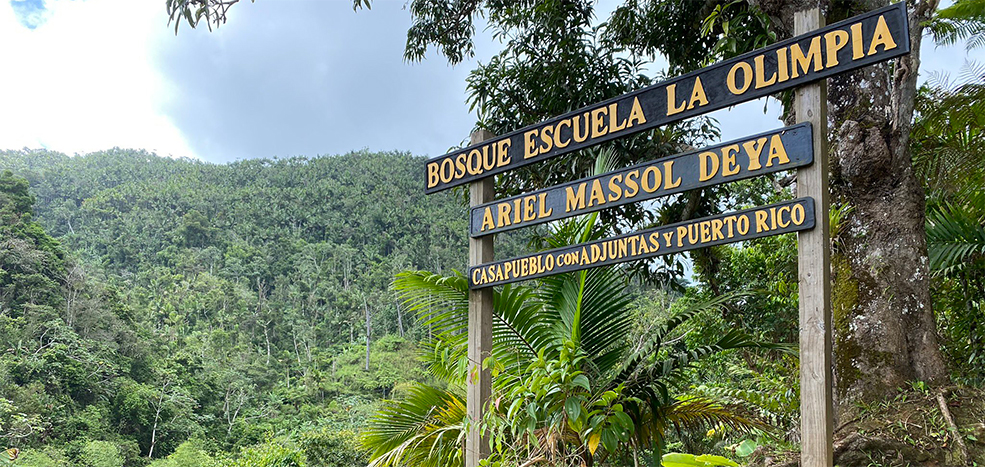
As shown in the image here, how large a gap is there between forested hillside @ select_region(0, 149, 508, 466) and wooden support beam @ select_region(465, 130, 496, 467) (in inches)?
560

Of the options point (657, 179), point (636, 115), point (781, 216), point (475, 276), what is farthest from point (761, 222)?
point (475, 276)

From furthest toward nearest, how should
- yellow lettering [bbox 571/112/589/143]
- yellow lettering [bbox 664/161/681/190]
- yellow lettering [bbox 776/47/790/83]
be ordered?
yellow lettering [bbox 571/112/589/143] < yellow lettering [bbox 664/161/681/190] < yellow lettering [bbox 776/47/790/83]

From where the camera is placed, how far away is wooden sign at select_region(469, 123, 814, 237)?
2.48 meters

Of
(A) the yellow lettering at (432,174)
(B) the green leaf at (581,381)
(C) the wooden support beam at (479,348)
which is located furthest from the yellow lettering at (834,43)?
(A) the yellow lettering at (432,174)

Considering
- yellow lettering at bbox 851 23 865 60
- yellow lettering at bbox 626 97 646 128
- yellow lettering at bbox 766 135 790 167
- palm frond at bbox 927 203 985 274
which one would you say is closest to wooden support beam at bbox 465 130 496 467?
yellow lettering at bbox 626 97 646 128

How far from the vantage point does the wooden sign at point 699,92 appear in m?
2.34

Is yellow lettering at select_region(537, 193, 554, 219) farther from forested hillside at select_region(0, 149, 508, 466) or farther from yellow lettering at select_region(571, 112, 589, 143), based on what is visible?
forested hillside at select_region(0, 149, 508, 466)

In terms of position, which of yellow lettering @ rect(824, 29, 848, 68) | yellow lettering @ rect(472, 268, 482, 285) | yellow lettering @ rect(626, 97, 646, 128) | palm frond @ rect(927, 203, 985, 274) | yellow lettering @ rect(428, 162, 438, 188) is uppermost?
yellow lettering @ rect(824, 29, 848, 68)

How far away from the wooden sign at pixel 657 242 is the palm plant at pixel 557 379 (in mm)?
237

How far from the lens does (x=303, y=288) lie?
4388 cm

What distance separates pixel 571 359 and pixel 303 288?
42.4 metres

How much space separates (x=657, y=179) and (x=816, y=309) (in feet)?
2.40

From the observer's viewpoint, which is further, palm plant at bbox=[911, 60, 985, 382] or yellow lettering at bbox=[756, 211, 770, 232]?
palm plant at bbox=[911, 60, 985, 382]

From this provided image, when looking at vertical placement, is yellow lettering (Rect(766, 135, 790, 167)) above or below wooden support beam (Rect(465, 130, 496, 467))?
above
